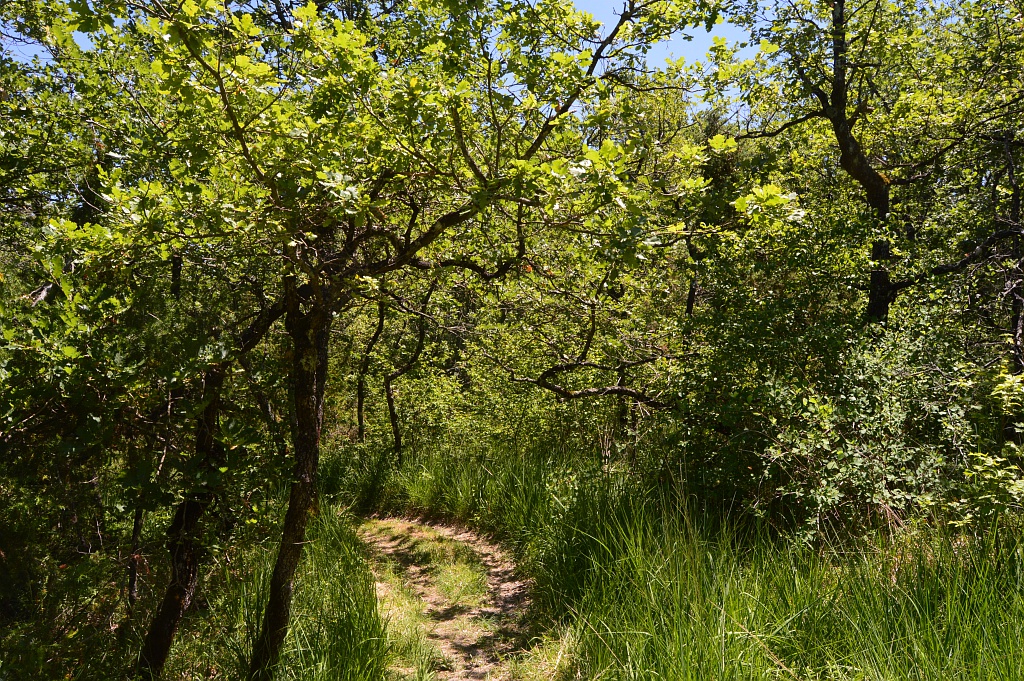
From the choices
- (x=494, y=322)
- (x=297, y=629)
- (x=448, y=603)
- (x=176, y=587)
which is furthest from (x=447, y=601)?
(x=494, y=322)

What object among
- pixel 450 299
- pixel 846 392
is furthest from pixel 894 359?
pixel 450 299

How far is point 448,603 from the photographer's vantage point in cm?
565

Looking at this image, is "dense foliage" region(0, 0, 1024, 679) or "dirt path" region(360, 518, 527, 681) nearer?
"dense foliage" region(0, 0, 1024, 679)

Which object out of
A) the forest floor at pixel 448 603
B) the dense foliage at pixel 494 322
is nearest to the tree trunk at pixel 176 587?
the dense foliage at pixel 494 322

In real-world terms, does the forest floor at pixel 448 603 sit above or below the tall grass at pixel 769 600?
below

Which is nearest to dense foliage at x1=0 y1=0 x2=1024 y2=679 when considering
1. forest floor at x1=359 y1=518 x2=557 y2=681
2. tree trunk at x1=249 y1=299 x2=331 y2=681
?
tree trunk at x1=249 y1=299 x2=331 y2=681

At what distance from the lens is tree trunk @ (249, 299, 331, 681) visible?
353 centimetres

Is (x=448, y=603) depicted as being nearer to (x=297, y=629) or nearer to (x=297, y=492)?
(x=297, y=629)

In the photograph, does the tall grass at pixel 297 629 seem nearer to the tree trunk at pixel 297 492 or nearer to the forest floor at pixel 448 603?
the tree trunk at pixel 297 492

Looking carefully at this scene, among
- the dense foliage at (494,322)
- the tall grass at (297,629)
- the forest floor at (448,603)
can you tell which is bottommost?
the forest floor at (448,603)

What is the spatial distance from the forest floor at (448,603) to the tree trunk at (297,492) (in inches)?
33.2

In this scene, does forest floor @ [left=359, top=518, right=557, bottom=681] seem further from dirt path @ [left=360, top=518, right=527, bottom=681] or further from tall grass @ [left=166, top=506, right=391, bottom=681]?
tall grass @ [left=166, top=506, right=391, bottom=681]

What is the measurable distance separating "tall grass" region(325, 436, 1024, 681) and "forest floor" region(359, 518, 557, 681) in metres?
0.44

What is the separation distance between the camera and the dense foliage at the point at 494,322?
274cm
